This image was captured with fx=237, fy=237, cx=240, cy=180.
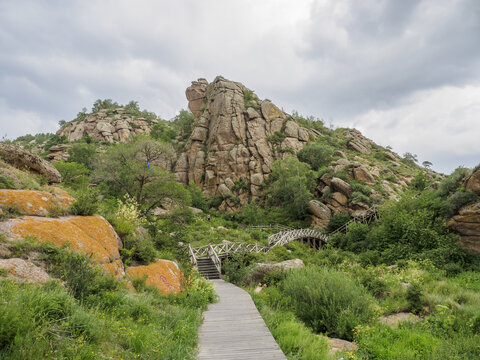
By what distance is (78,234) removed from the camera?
18.5 ft

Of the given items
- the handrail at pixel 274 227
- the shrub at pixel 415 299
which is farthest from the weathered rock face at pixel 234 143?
the shrub at pixel 415 299

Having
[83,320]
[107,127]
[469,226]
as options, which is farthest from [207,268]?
[107,127]

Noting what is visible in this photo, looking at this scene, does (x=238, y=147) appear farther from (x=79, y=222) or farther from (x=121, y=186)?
(x=79, y=222)

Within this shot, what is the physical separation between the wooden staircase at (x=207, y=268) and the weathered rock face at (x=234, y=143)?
24.0m

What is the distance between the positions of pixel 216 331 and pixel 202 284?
10.3 ft

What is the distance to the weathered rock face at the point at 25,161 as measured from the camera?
24.6 feet

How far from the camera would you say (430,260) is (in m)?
14.9

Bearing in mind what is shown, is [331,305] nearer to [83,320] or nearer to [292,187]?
[83,320]

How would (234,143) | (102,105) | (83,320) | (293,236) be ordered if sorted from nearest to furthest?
(83,320)
(293,236)
(234,143)
(102,105)

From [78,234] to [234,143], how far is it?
41.2 m

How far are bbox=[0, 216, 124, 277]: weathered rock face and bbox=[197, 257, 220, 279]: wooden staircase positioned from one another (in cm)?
860

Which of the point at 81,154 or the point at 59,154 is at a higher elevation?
the point at 59,154

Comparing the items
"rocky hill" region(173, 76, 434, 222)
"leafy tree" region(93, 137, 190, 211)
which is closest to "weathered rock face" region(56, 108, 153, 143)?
"rocky hill" region(173, 76, 434, 222)

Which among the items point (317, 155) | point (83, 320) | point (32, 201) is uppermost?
point (317, 155)
